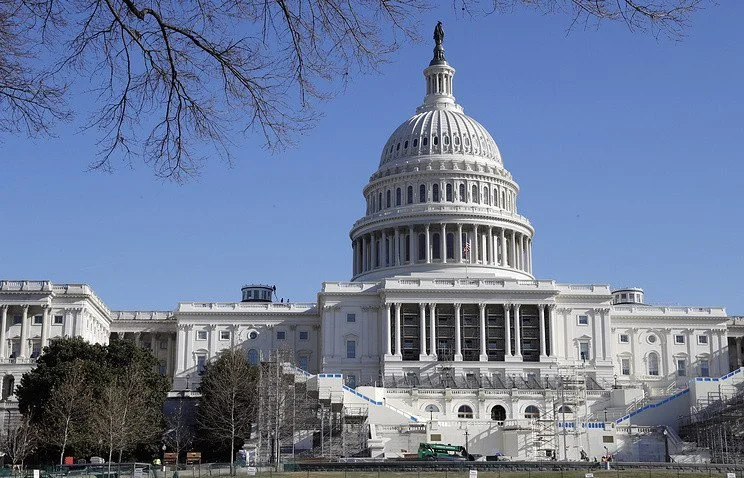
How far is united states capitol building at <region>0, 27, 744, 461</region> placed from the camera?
360 ft

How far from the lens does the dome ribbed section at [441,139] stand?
553ft

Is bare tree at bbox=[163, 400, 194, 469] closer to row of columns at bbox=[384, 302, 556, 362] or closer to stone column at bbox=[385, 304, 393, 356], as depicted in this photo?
stone column at bbox=[385, 304, 393, 356]

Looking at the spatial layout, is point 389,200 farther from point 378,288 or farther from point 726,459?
point 726,459

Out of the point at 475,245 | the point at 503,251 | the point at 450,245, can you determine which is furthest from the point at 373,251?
the point at 503,251

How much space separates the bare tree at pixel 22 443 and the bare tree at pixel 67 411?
1.28 m

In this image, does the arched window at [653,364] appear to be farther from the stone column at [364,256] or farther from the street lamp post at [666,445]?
the street lamp post at [666,445]

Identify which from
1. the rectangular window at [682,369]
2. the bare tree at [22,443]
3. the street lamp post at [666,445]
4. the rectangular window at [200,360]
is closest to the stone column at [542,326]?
the rectangular window at [682,369]

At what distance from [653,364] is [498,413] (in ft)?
123

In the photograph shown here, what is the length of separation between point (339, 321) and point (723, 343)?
5411cm

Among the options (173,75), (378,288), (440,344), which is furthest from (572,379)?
(173,75)

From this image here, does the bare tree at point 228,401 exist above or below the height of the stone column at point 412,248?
below

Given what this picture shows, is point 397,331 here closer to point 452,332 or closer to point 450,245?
point 452,332

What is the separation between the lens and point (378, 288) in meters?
144

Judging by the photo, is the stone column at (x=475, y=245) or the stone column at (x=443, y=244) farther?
the stone column at (x=475, y=245)
